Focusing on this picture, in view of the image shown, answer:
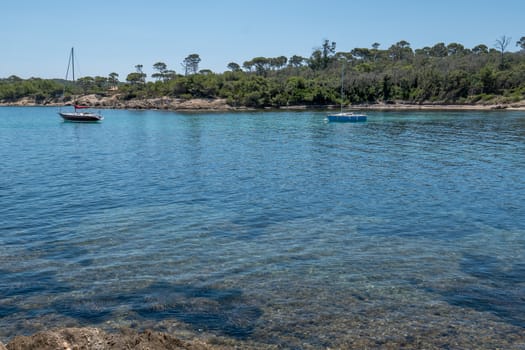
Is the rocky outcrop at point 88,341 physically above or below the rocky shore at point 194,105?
below

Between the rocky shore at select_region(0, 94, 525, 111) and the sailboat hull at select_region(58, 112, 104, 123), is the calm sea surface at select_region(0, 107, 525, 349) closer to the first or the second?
the sailboat hull at select_region(58, 112, 104, 123)

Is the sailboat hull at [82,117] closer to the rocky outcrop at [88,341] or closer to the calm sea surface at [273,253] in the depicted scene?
the calm sea surface at [273,253]

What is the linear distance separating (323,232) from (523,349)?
9073 mm

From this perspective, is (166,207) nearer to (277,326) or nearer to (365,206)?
(365,206)

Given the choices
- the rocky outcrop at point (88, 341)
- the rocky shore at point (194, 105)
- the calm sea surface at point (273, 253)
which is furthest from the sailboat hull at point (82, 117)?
the rocky outcrop at point (88, 341)

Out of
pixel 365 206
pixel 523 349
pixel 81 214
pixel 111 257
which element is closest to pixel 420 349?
pixel 523 349

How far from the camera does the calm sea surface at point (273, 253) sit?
33.4 feet

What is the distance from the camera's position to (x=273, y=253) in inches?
591

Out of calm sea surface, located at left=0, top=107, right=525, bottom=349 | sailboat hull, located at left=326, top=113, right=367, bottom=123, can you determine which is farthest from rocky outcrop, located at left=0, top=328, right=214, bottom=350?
sailboat hull, located at left=326, top=113, right=367, bottom=123

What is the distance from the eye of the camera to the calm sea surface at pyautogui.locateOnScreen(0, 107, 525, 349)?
33.4 feet

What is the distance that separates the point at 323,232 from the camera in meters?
17.6

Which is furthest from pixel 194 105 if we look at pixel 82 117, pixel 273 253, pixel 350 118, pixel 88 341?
pixel 88 341

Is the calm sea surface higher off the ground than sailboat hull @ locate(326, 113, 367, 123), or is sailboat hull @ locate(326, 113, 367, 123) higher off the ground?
sailboat hull @ locate(326, 113, 367, 123)

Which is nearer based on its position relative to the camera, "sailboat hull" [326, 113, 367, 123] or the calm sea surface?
the calm sea surface
